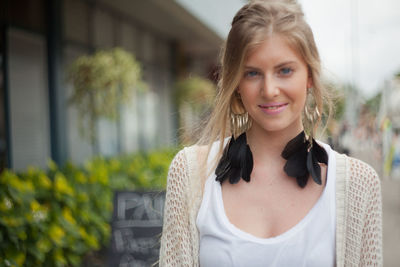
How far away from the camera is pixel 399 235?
6180mm

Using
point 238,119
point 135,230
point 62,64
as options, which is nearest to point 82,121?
point 62,64

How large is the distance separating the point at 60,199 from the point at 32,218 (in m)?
0.54

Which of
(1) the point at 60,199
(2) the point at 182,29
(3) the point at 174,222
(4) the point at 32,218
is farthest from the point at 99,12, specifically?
(3) the point at 174,222

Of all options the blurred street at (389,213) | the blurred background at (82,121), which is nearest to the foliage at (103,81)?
the blurred background at (82,121)

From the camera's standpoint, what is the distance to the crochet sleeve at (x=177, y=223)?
142cm

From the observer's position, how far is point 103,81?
181 inches

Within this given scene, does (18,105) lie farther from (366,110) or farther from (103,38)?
(366,110)

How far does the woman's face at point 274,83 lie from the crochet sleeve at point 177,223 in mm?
337

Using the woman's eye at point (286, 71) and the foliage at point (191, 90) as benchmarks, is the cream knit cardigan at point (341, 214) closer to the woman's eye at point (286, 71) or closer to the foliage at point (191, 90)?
the woman's eye at point (286, 71)

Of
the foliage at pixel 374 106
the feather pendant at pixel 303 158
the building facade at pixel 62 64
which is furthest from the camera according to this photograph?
the foliage at pixel 374 106

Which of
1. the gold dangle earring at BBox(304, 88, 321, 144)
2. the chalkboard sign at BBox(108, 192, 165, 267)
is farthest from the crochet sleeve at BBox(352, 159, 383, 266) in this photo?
the chalkboard sign at BBox(108, 192, 165, 267)

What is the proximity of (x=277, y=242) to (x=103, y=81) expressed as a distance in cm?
363

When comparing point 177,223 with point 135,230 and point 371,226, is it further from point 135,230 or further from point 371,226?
point 135,230

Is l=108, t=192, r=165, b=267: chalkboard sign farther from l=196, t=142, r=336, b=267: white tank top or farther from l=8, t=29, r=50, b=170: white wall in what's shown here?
l=196, t=142, r=336, b=267: white tank top
